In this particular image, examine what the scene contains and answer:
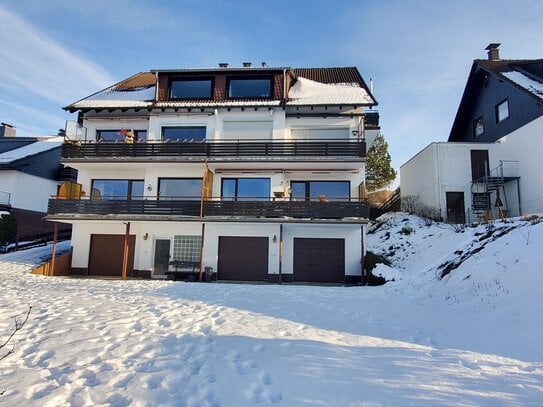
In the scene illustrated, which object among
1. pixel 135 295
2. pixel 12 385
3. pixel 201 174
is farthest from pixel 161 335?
pixel 201 174

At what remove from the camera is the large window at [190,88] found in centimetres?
2194

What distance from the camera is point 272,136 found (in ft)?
67.0

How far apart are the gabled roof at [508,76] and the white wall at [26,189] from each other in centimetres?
3065

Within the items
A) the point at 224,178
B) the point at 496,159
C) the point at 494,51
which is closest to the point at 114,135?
the point at 224,178

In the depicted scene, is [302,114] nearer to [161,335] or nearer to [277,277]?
[277,277]

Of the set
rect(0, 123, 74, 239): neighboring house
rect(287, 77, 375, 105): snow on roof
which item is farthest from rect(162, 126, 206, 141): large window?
rect(0, 123, 74, 239): neighboring house

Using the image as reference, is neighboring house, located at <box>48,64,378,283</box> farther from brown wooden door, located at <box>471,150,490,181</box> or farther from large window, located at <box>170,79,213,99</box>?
brown wooden door, located at <box>471,150,490,181</box>

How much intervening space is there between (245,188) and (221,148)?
8.20 feet

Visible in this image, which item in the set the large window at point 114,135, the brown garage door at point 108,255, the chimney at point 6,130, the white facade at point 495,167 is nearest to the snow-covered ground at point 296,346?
the brown garage door at point 108,255

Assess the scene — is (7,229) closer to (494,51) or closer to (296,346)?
(296,346)

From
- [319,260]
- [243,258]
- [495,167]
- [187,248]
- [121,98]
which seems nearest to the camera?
[319,260]

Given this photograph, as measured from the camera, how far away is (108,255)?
67.7 feet

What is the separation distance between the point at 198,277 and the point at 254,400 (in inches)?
604

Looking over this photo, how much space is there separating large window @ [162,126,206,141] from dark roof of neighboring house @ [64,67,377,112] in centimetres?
127
